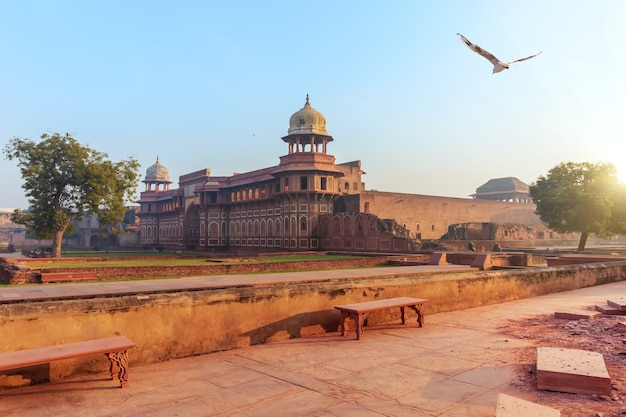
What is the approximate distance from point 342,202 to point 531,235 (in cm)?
2814

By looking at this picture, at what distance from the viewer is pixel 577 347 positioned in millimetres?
5664

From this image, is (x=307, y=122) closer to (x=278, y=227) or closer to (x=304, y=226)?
(x=304, y=226)

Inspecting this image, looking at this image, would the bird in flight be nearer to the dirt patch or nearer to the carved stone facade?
the dirt patch

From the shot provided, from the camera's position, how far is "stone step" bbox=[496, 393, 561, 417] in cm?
336

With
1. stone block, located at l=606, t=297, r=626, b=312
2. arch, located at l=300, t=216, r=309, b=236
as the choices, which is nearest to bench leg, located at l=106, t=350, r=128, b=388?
stone block, located at l=606, t=297, r=626, b=312

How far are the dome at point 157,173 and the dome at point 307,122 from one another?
30649 mm

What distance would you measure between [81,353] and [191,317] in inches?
66.3

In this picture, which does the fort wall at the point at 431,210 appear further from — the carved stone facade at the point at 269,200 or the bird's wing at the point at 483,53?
the bird's wing at the point at 483,53

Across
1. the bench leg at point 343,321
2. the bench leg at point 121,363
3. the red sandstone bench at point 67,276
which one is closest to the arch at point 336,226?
the red sandstone bench at point 67,276

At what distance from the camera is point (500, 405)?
3.54 m

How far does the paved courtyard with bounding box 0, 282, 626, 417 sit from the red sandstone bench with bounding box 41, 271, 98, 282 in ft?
30.2

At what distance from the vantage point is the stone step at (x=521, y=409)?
11.0 feet

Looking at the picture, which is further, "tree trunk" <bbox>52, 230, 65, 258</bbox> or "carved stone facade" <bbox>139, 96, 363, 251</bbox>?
A: "carved stone facade" <bbox>139, 96, 363, 251</bbox>

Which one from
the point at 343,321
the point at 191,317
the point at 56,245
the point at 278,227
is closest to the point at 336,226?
the point at 278,227
